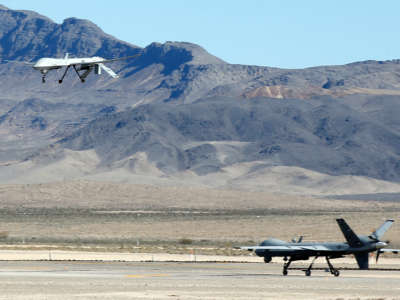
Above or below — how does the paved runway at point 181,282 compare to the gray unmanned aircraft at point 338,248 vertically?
below

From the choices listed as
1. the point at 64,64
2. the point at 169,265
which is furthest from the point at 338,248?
the point at 64,64

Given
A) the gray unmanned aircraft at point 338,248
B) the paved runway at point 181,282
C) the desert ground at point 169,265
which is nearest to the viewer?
the paved runway at point 181,282

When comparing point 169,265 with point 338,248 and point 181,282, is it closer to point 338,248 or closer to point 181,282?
point 181,282

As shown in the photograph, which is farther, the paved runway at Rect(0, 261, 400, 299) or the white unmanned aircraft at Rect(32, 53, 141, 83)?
the white unmanned aircraft at Rect(32, 53, 141, 83)

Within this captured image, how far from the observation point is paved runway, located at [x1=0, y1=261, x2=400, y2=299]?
45.3 meters

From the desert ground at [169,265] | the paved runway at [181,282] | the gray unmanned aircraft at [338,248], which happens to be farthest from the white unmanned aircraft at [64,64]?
the gray unmanned aircraft at [338,248]

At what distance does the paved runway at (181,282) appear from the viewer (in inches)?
1783

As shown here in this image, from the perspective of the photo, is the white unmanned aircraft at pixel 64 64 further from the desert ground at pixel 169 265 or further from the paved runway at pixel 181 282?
the desert ground at pixel 169 265

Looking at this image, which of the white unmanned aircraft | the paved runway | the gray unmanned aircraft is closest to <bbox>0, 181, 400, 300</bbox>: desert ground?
the paved runway

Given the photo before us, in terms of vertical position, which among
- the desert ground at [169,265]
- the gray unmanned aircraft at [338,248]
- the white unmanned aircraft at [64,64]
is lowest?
the desert ground at [169,265]

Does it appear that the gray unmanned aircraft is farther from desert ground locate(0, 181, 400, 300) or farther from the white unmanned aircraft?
the white unmanned aircraft

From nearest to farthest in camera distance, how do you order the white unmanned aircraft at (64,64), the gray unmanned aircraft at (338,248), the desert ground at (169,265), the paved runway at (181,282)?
the paved runway at (181,282) → the desert ground at (169,265) → the white unmanned aircraft at (64,64) → the gray unmanned aircraft at (338,248)

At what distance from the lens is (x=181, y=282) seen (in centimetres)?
5191

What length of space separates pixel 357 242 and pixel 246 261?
19.8 meters
